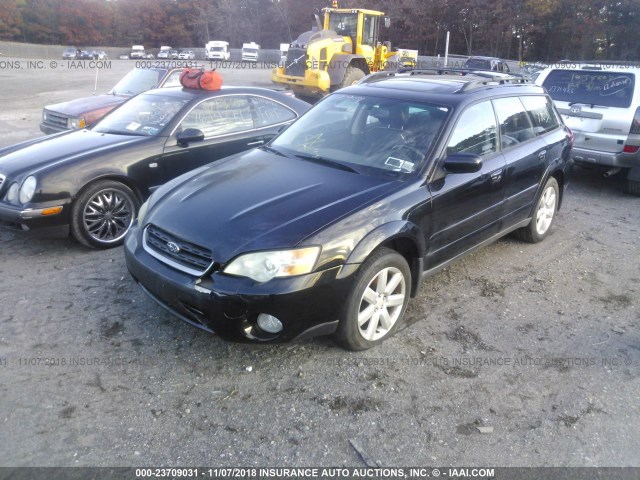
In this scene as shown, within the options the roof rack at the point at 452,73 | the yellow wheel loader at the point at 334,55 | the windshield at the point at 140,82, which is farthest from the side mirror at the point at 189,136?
the yellow wheel loader at the point at 334,55

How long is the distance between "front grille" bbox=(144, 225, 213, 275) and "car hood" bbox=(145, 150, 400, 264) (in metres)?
0.05

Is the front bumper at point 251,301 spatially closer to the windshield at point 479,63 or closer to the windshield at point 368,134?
the windshield at point 368,134

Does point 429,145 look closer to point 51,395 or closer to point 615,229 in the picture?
point 51,395

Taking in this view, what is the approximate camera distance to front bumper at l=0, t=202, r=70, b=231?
4543 mm

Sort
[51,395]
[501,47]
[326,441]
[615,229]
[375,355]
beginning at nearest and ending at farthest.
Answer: [326,441] < [51,395] < [375,355] < [615,229] < [501,47]

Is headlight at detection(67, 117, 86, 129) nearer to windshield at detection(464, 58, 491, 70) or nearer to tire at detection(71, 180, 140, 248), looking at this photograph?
tire at detection(71, 180, 140, 248)

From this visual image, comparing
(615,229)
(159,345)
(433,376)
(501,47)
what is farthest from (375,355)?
(501,47)

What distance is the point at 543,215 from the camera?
548cm

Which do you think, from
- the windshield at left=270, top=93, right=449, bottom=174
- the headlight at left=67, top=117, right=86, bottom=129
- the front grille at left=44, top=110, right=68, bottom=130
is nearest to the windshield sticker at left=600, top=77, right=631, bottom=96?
the windshield at left=270, top=93, right=449, bottom=174

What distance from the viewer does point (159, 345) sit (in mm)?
3480

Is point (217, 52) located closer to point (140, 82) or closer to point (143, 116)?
point (140, 82)

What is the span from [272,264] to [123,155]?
2.93m

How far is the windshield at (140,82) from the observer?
9.88 meters

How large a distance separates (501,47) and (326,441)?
1567 inches
